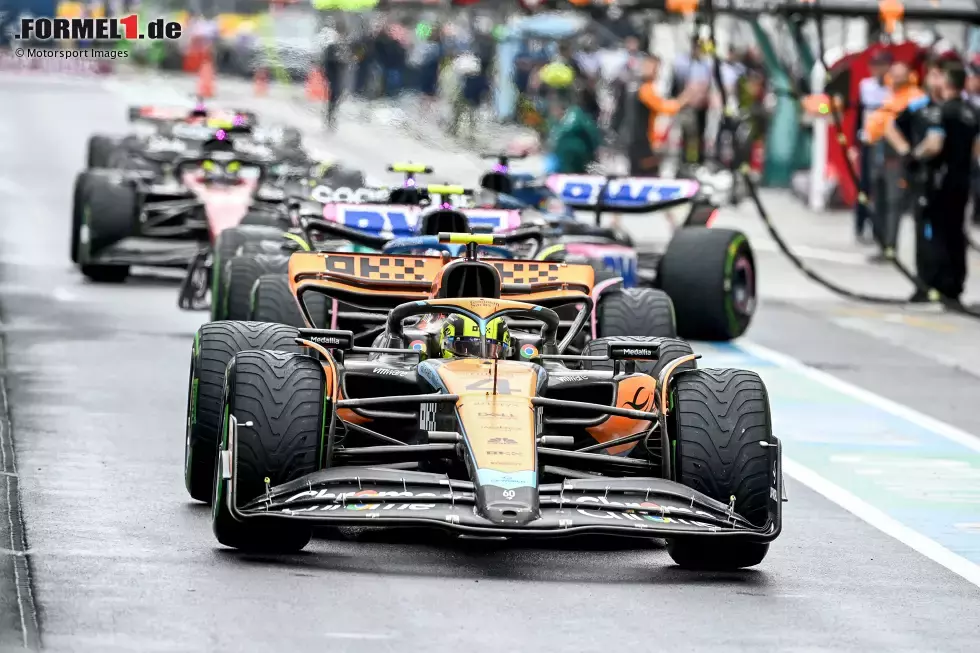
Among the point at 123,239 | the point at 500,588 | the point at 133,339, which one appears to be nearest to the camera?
the point at 500,588

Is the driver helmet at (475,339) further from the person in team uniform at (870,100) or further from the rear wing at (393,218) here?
the person in team uniform at (870,100)

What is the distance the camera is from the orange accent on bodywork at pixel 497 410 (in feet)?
29.6

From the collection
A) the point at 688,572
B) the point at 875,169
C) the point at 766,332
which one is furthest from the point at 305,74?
the point at 688,572

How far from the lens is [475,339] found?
10.2m

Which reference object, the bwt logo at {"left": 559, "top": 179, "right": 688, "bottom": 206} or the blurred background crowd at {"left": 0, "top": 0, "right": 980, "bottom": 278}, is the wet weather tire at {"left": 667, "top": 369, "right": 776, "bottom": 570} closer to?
the bwt logo at {"left": 559, "top": 179, "right": 688, "bottom": 206}

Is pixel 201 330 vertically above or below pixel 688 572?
above

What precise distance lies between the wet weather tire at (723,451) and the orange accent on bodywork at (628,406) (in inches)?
18.9

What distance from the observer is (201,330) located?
34.5 feet

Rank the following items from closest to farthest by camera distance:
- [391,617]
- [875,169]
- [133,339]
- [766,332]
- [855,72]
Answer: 1. [391,617]
2. [133,339]
3. [766,332]
4. [875,169]
5. [855,72]

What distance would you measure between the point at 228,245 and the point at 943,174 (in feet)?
23.4

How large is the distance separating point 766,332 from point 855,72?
1301cm

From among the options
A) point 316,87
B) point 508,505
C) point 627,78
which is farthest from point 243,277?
point 316,87

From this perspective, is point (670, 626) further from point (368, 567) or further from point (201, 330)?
point (201, 330)

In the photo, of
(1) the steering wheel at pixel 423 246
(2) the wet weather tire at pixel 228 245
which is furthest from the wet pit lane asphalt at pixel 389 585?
(2) the wet weather tire at pixel 228 245
